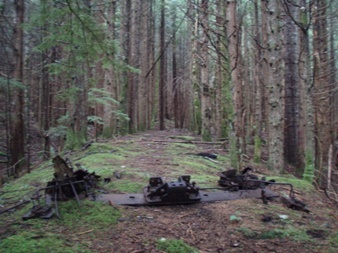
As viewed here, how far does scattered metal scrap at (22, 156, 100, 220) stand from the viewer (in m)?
3.06

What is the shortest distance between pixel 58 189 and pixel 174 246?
4.83 feet

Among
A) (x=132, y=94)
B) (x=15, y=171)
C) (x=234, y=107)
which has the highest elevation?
(x=132, y=94)

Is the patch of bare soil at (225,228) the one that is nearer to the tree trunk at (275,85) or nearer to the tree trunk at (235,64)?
the tree trunk at (235,64)

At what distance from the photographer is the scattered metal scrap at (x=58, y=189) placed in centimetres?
306

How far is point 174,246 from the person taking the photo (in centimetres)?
265

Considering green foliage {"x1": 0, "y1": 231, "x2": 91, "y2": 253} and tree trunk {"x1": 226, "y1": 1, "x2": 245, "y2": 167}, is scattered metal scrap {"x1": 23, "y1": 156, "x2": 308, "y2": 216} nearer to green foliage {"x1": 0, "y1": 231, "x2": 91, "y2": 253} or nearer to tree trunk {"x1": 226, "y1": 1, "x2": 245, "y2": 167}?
green foliage {"x1": 0, "y1": 231, "x2": 91, "y2": 253}

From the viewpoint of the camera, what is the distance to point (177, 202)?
3670 millimetres

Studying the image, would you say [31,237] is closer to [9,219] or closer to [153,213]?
[9,219]

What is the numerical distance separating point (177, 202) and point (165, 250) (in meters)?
1.09

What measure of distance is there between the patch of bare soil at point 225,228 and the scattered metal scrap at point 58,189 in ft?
1.92

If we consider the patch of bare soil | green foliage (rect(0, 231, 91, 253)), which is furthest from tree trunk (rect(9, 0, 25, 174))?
green foliage (rect(0, 231, 91, 253))

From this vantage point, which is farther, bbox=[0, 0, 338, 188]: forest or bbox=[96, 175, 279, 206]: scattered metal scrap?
bbox=[0, 0, 338, 188]: forest

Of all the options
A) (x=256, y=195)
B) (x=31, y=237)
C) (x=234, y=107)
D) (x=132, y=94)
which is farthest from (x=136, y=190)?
(x=132, y=94)

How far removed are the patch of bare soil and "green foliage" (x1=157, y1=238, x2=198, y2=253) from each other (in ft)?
0.24
